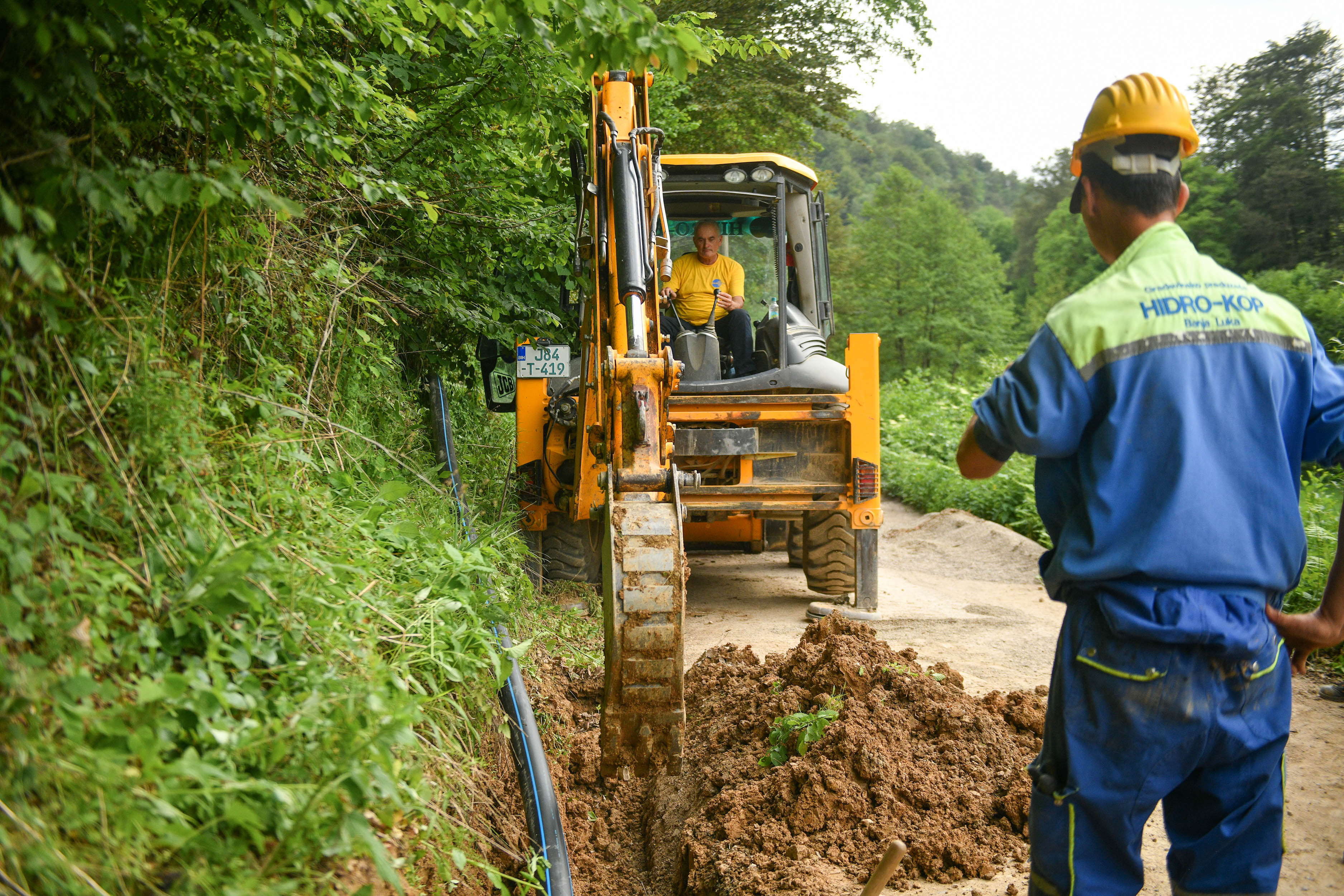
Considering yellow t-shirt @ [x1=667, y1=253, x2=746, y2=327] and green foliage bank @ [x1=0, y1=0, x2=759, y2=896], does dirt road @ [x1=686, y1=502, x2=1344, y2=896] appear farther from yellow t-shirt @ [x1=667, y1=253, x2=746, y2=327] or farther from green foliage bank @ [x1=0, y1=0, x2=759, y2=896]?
yellow t-shirt @ [x1=667, y1=253, x2=746, y2=327]

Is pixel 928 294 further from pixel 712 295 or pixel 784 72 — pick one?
pixel 712 295

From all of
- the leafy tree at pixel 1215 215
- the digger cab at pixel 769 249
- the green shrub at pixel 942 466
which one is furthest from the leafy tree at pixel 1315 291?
the digger cab at pixel 769 249

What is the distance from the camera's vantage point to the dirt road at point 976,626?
3.66m

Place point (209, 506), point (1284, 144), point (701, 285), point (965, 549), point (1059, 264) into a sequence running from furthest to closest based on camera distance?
point (1059, 264) → point (1284, 144) → point (965, 549) → point (701, 285) → point (209, 506)

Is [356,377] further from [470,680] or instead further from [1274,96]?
[1274,96]

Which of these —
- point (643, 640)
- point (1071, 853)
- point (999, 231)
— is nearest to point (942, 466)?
point (643, 640)

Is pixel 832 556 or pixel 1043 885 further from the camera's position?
pixel 832 556

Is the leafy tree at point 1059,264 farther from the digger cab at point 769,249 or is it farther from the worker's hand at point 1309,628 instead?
the worker's hand at point 1309,628

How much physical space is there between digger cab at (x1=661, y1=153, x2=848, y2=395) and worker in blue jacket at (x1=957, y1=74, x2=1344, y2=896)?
4.69 m

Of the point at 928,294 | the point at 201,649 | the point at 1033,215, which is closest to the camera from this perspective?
the point at 201,649

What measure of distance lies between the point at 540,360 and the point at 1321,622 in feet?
17.7

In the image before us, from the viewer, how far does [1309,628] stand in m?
2.04

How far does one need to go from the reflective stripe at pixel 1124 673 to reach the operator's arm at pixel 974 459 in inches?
17.2

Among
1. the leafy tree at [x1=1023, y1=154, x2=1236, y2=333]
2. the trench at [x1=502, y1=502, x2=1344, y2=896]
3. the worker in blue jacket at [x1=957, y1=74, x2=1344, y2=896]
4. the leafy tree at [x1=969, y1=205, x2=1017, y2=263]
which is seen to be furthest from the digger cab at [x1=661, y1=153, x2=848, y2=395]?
the leafy tree at [x1=969, y1=205, x2=1017, y2=263]
